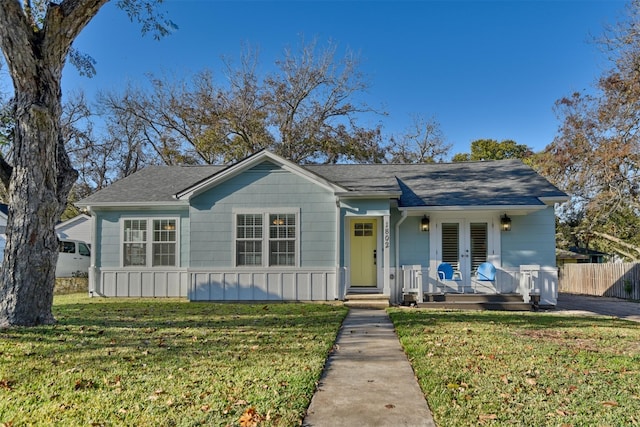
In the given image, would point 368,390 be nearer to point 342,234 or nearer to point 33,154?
point 33,154

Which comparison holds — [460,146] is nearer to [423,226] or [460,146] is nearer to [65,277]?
A: [423,226]

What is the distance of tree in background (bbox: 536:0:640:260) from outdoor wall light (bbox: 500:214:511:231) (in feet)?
37.5

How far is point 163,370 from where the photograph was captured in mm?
4617

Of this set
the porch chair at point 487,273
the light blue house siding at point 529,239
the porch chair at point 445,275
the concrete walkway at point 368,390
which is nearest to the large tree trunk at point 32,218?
the concrete walkway at point 368,390

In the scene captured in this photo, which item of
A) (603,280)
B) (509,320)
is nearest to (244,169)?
(509,320)

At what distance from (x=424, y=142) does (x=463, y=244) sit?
768 inches

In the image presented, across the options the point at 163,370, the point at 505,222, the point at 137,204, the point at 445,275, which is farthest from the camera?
the point at 137,204

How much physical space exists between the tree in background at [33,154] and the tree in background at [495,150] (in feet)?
93.8

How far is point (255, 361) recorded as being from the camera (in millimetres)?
5027

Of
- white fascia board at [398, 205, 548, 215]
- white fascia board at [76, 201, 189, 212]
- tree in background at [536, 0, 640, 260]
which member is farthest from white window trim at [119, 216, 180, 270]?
tree in background at [536, 0, 640, 260]

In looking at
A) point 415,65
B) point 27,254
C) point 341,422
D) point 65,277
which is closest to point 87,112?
point 65,277

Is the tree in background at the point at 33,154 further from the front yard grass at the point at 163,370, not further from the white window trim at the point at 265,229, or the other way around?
the white window trim at the point at 265,229

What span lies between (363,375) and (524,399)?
159cm

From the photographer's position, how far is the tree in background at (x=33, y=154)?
6.91 metres
